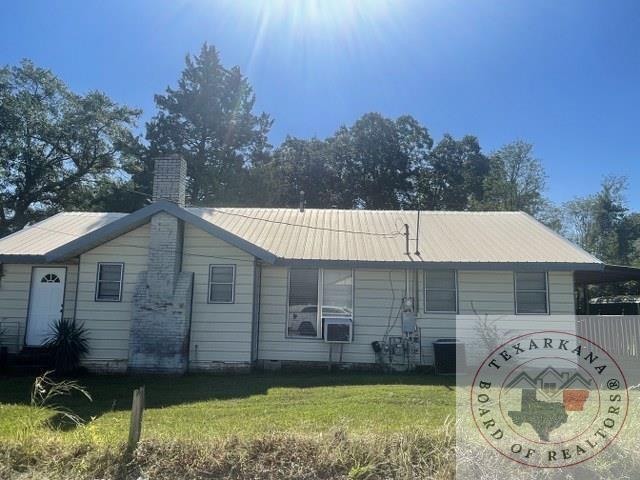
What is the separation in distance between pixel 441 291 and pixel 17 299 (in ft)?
33.9

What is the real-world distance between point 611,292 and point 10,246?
89.3 ft

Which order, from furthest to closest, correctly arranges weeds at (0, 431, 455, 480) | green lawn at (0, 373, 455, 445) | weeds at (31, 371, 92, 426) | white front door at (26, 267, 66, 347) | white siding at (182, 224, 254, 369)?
white front door at (26, 267, 66, 347) < white siding at (182, 224, 254, 369) < weeds at (31, 371, 92, 426) < green lawn at (0, 373, 455, 445) < weeds at (0, 431, 455, 480)

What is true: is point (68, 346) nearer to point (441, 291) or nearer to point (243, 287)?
point (243, 287)

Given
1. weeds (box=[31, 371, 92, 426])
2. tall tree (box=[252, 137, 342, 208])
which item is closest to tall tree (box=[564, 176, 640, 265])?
tall tree (box=[252, 137, 342, 208])

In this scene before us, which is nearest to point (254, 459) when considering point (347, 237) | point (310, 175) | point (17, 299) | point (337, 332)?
point (337, 332)

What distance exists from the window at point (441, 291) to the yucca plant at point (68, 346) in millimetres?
7891

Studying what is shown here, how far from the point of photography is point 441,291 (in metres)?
12.8

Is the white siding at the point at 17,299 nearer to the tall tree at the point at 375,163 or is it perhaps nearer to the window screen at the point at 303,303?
the window screen at the point at 303,303

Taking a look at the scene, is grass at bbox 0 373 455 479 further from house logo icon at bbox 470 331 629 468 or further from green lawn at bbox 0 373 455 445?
house logo icon at bbox 470 331 629 468

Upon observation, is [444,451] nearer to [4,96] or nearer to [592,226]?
[4,96]

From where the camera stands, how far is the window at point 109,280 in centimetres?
1207

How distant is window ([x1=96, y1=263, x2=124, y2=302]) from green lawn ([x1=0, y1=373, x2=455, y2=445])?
187 cm

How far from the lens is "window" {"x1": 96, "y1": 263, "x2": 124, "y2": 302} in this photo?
12.1 m

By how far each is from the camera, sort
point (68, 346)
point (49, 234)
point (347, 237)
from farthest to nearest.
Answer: point (49, 234) < point (347, 237) < point (68, 346)
